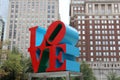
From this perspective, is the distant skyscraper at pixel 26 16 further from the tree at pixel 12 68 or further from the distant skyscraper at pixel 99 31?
the tree at pixel 12 68

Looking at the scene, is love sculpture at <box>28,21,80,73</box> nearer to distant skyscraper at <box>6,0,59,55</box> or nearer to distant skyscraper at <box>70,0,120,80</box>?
Result: distant skyscraper at <box>70,0,120,80</box>

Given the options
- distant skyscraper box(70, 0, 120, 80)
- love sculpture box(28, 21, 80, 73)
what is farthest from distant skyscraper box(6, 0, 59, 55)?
love sculpture box(28, 21, 80, 73)

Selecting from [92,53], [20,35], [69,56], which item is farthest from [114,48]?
[69,56]

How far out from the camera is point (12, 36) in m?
144

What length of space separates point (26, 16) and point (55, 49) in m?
122

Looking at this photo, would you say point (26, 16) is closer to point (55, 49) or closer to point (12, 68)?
point (12, 68)

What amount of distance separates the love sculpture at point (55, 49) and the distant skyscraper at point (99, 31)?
85929 millimetres

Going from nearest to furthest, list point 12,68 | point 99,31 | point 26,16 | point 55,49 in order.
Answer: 1. point 55,49
2. point 12,68
3. point 99,31
4. point 26,16

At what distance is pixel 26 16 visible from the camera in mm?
150250

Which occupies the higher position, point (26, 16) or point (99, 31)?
point (26, 16)

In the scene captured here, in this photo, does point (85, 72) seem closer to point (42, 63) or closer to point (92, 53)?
point (42, 63)

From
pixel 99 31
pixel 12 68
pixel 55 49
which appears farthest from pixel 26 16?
pixel 55 49

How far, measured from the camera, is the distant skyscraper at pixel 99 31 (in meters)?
123

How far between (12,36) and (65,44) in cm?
11686
